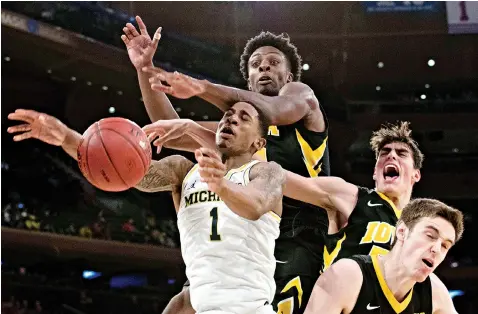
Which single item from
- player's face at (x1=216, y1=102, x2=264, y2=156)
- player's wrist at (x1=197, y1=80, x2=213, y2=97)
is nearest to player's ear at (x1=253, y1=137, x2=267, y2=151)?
player's face at (x1=216, y1=102, x2=264, y2=156)

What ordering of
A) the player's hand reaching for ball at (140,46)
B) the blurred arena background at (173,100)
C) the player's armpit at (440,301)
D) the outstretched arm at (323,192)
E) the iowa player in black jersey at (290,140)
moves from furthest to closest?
the blurred arena background at (173,100) → the iowa player in black jersey at (290,140) → the outstretched arm at (323,192) → the player's hand reaching for ball at (140,46) → the player's armpit at (440,301)

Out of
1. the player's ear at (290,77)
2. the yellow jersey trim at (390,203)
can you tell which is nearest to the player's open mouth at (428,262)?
the yellow jersey trim at (390,203)

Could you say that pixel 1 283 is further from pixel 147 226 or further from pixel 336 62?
pixel 336 62

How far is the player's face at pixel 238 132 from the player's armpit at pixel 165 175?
27 centimetres

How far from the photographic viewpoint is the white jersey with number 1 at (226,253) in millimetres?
3320

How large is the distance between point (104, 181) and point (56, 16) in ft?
38.7

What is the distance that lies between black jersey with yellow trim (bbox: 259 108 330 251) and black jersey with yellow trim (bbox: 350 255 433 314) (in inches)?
31.7

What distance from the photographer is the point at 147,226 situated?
1467 centimetres

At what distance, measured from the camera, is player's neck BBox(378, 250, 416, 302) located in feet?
12.5

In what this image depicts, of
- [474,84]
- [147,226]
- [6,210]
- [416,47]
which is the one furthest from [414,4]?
[6,210]

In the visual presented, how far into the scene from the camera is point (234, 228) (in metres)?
3.42

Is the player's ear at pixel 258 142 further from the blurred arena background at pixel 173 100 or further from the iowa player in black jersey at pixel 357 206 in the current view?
the blurred arena background at pixel 173 100

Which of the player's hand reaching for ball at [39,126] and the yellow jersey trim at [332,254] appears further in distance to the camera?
the yellow jersey trim at [332,254]

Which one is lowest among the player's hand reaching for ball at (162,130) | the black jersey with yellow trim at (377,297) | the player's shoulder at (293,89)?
the black jersey with yellow trim at (377,297)
